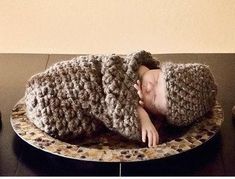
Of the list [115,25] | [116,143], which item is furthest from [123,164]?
[115,25]

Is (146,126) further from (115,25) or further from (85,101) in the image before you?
(115,25)

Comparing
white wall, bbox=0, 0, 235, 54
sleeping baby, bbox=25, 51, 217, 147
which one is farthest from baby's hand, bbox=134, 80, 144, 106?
white wall, bbox=0, 0, 235, 54

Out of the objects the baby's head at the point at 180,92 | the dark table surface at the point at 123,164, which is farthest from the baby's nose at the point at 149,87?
the dark table surface at the point at 123,164

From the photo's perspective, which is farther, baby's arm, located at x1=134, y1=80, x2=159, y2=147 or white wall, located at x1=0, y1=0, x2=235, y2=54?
white wall, located at x1=0, y1=0, x2=235, y2=54

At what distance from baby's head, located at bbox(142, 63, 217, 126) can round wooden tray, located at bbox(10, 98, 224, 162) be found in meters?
0.02

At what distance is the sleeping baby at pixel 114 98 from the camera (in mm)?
668

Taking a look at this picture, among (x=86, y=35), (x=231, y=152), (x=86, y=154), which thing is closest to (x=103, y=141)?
(x=86, y=154)

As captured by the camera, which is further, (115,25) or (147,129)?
(115,25)

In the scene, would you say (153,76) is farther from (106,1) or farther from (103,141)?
(106,1)

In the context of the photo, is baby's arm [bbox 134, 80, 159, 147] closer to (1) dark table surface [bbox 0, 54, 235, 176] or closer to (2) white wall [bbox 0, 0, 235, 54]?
(1) dark table surface [bbox 0, 54, 235, 176]

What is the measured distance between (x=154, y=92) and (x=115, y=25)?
548 millimetres

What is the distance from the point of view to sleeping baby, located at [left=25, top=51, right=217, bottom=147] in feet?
2.19

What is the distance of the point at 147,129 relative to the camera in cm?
67

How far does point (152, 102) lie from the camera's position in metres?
0.70
